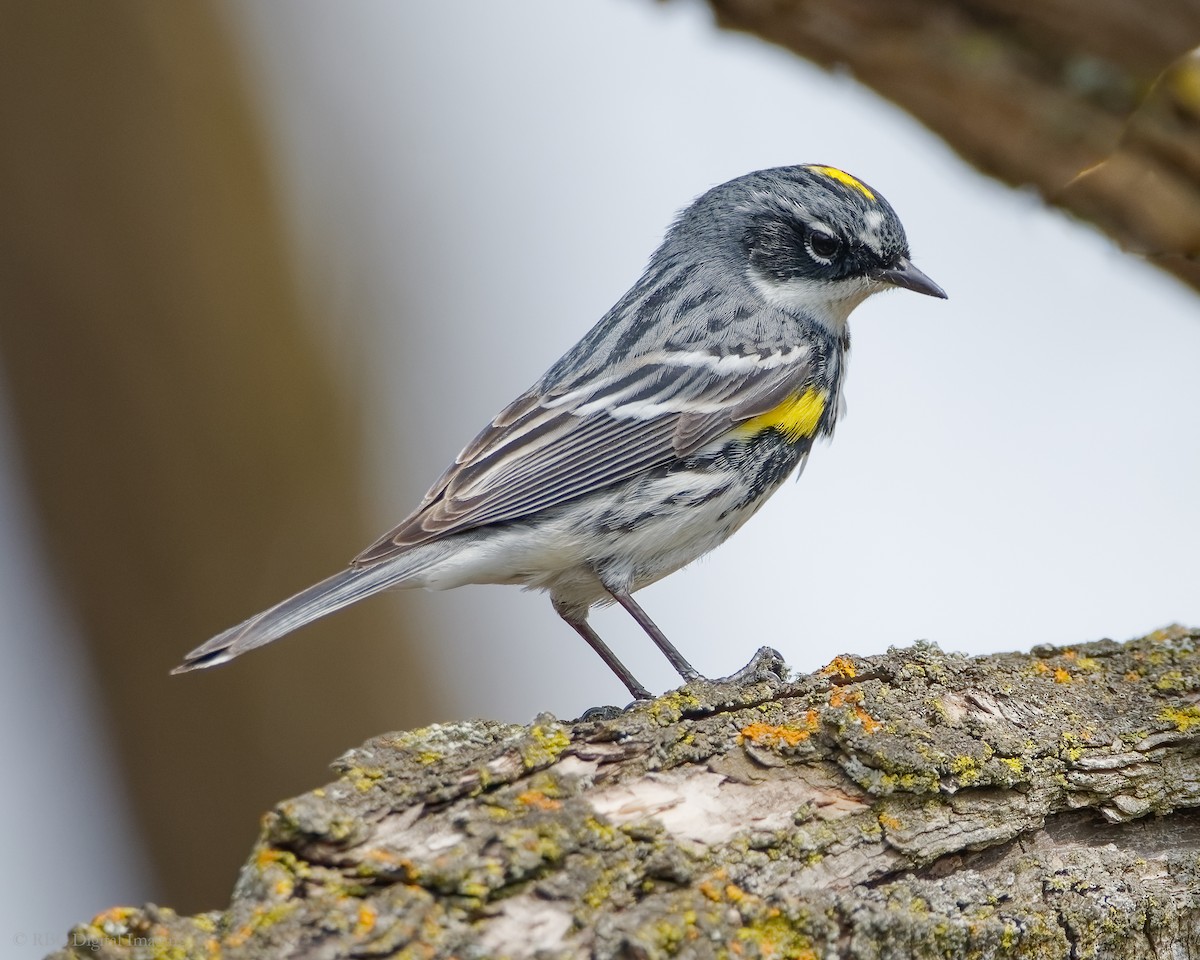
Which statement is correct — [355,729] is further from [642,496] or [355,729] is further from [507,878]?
[507,878]

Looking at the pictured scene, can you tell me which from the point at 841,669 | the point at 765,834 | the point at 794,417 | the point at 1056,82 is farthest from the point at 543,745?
the point at 1056,82

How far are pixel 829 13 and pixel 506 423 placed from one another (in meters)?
1.89

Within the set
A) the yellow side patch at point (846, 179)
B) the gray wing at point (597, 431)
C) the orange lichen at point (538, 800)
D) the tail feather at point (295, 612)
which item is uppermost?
the yellow side patch at point (846, 179)

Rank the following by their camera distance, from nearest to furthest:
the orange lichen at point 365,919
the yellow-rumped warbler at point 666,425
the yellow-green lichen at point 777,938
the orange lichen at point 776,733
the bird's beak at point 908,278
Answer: the orange lichen at point 365,919 < the yellow-green lichen at point 777,938 < the orange lichen at point 776,733 < the yellow-rumped warbler at point 666,425 < the bird's beak at point 908,278

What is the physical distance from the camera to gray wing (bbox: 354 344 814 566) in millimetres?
4184

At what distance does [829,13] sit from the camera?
404 centimetres

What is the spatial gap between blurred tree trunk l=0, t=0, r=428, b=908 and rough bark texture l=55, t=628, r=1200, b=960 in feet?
9.33

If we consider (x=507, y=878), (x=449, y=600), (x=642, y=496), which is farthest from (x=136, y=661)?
(x=507, y=878)

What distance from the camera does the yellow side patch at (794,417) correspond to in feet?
14.9

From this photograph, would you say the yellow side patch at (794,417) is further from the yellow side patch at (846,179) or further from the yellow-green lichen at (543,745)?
the yellow-green lichen at (543,745)


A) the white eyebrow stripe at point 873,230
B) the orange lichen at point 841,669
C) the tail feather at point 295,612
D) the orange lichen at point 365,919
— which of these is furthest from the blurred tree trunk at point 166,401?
the orange lichen at point 365,919

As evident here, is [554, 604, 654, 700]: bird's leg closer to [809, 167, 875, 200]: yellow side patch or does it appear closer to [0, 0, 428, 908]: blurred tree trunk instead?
[0, 0, 428, 908]: blurred tree trunk

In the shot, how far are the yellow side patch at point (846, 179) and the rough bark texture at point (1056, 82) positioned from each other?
2.39ft

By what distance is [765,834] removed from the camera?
2688 millimetres
